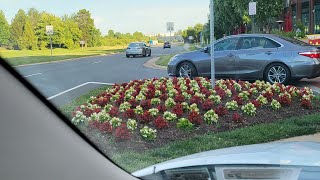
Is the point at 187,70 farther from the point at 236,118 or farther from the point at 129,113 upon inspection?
the point at 129,113

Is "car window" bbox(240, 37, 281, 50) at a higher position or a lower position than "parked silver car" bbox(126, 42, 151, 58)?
higher

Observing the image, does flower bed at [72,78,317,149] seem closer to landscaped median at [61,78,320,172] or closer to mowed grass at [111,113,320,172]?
landscaped median at [61,78,320,172]

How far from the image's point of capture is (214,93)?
275 inches

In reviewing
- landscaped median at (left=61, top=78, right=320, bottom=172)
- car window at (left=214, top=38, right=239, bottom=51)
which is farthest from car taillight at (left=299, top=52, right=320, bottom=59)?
landscaped median at (left=61, top=78, right=320, bottom=172)

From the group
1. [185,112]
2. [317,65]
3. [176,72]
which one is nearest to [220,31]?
[176,72]

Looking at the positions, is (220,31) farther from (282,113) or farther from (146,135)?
(146,135)

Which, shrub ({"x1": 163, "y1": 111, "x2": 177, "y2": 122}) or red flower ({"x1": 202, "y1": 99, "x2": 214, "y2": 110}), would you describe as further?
red flower ({"x1": 202, "y1": 99, "x2": 214, "y2": 110})

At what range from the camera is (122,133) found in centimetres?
471

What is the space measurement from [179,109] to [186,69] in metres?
5.26

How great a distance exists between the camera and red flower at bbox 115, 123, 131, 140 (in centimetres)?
464

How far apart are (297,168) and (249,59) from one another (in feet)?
27.3

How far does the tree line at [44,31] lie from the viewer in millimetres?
2123

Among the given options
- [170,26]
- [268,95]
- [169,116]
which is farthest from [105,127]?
[268,95]

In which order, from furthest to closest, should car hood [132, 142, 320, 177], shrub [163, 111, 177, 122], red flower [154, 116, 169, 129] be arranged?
shrub [163, 111, 177, 122] < red flower [154, 116, 169, 129] < car hood [132, 142, 320, 177]
